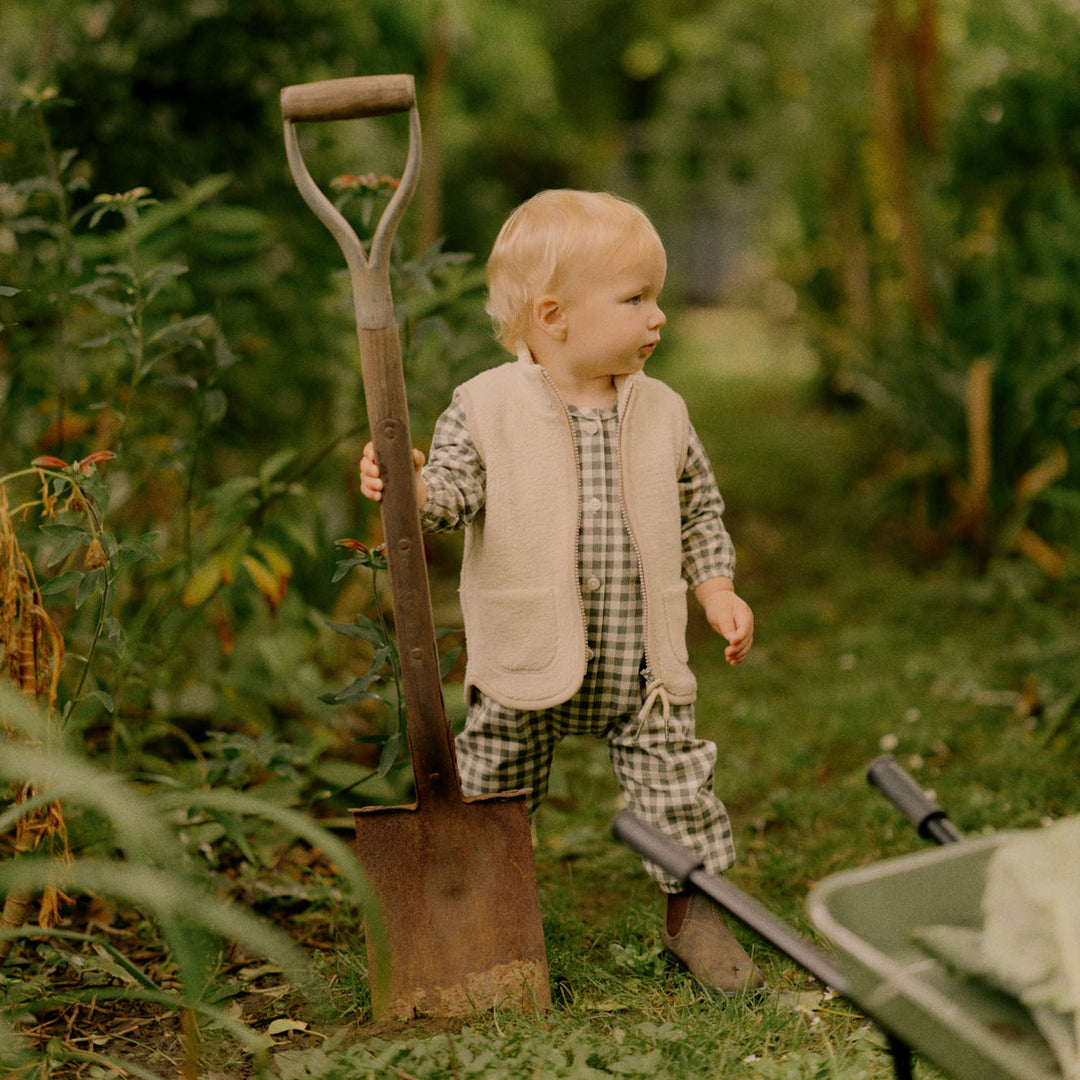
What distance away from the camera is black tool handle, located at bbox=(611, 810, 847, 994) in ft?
4.84

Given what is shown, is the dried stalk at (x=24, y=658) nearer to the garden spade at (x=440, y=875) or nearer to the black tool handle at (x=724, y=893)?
the garden spade at (x=440, y=875)

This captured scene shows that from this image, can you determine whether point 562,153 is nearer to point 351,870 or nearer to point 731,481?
point 731,481

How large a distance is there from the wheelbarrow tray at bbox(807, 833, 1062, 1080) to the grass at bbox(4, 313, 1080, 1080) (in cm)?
57

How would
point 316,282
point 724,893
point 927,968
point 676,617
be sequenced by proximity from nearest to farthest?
point 927,968, point 724,893, point 676,617, point 316,282

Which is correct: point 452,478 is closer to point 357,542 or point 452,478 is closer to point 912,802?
point 357,542

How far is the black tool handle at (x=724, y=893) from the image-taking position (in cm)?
147

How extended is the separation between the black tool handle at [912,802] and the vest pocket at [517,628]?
0.66 metres

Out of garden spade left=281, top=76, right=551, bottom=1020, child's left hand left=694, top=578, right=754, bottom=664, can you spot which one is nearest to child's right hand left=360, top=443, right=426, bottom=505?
garden spade left=281, top=76, right=551, bottom=1020

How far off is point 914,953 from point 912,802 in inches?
9.0

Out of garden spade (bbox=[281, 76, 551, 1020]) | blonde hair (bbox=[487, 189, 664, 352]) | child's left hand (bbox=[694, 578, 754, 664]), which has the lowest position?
garden spade (bbox=[281, 76, 551, 1020])

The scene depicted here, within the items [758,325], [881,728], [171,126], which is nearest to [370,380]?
[881,728]

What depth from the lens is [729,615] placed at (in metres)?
2.20

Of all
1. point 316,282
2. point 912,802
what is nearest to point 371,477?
point 912,802

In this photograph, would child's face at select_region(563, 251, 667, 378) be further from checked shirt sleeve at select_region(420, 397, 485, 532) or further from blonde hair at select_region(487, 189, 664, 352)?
checked shirt sleeve at select_region(420, 397, 485, 532)
